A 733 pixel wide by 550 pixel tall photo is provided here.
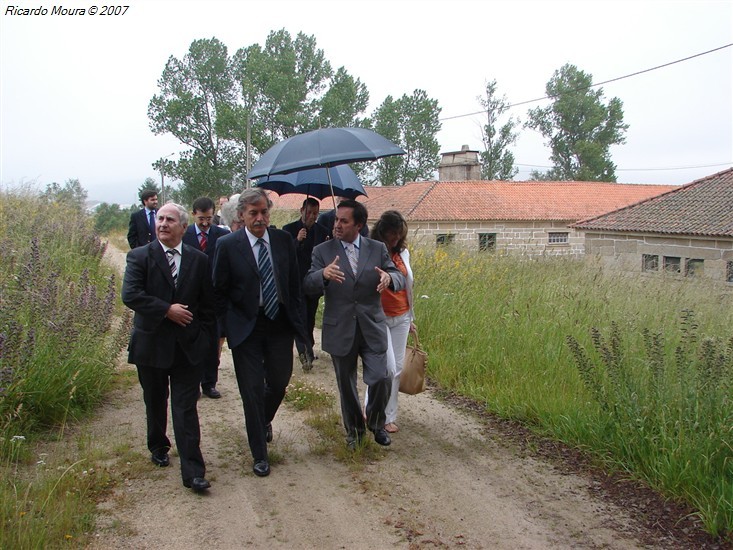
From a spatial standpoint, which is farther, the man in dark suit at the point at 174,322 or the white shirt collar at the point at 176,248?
the white shirt collar at the point at 176,248

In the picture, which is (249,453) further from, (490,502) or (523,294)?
(523,294)

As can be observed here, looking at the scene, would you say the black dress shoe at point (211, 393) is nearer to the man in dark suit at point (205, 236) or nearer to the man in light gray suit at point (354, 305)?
the man in dark suit at point (205, 236)

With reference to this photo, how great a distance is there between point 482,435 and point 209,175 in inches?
2095

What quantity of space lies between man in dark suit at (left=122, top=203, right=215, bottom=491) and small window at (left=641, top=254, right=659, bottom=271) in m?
18.5

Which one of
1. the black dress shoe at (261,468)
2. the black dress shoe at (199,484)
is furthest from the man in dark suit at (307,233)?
the black dress shoe at (199,484)

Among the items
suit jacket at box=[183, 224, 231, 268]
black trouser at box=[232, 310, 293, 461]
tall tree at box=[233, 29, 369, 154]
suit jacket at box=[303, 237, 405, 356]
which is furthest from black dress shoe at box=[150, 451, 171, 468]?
tall tree at box=[233, 29, 369, 154]

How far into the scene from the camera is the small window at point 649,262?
20297 millimetres

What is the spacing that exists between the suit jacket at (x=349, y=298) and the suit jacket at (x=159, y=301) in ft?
2.90

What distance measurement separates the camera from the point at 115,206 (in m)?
65.8

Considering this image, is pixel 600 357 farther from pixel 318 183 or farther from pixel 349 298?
pixel 318 183

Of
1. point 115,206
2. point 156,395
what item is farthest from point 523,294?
point 115,206

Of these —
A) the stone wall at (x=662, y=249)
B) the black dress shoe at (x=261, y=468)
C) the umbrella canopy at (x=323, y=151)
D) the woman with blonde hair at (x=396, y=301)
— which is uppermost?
the umbrella canopy at (x=323, y=151)

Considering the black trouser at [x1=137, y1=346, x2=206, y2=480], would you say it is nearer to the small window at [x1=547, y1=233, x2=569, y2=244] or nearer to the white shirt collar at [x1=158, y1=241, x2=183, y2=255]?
the white shirt collar at [x1=158, y1=241, x2=183, y2=255]

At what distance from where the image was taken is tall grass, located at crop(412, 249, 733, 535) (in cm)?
421
